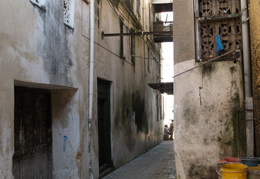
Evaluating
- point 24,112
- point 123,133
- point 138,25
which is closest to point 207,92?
point 24,112

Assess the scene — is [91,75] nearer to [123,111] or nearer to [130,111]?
[123,111]

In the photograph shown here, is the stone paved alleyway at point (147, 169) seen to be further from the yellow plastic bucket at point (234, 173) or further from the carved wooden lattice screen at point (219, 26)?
the yellow plastic bucket at point (234, 173)

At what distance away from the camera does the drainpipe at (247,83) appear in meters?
6.37

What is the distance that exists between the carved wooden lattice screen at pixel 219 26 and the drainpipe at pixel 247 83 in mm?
290

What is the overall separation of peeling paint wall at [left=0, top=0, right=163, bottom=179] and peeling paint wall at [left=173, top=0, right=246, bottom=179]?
2396 millimetres

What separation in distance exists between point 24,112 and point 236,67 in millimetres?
4450

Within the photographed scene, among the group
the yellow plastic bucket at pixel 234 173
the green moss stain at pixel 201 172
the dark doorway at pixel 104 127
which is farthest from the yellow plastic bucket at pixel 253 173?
the dark doorway at pixel 104 127

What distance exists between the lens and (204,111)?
6863mm

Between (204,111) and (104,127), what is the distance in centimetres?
410

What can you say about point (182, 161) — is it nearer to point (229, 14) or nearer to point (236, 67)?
point (236, 67)

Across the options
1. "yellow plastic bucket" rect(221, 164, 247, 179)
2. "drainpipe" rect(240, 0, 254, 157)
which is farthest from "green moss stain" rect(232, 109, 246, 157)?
"yellow plastic bucket" rect(221, 164, 247, 179)

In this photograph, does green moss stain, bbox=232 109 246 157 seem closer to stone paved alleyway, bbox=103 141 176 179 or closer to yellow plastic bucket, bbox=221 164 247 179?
yellow plastic bucket, bbox=221 164 247 179

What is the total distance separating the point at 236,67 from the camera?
6.74 meters

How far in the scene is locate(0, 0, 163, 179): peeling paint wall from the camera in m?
5.14
